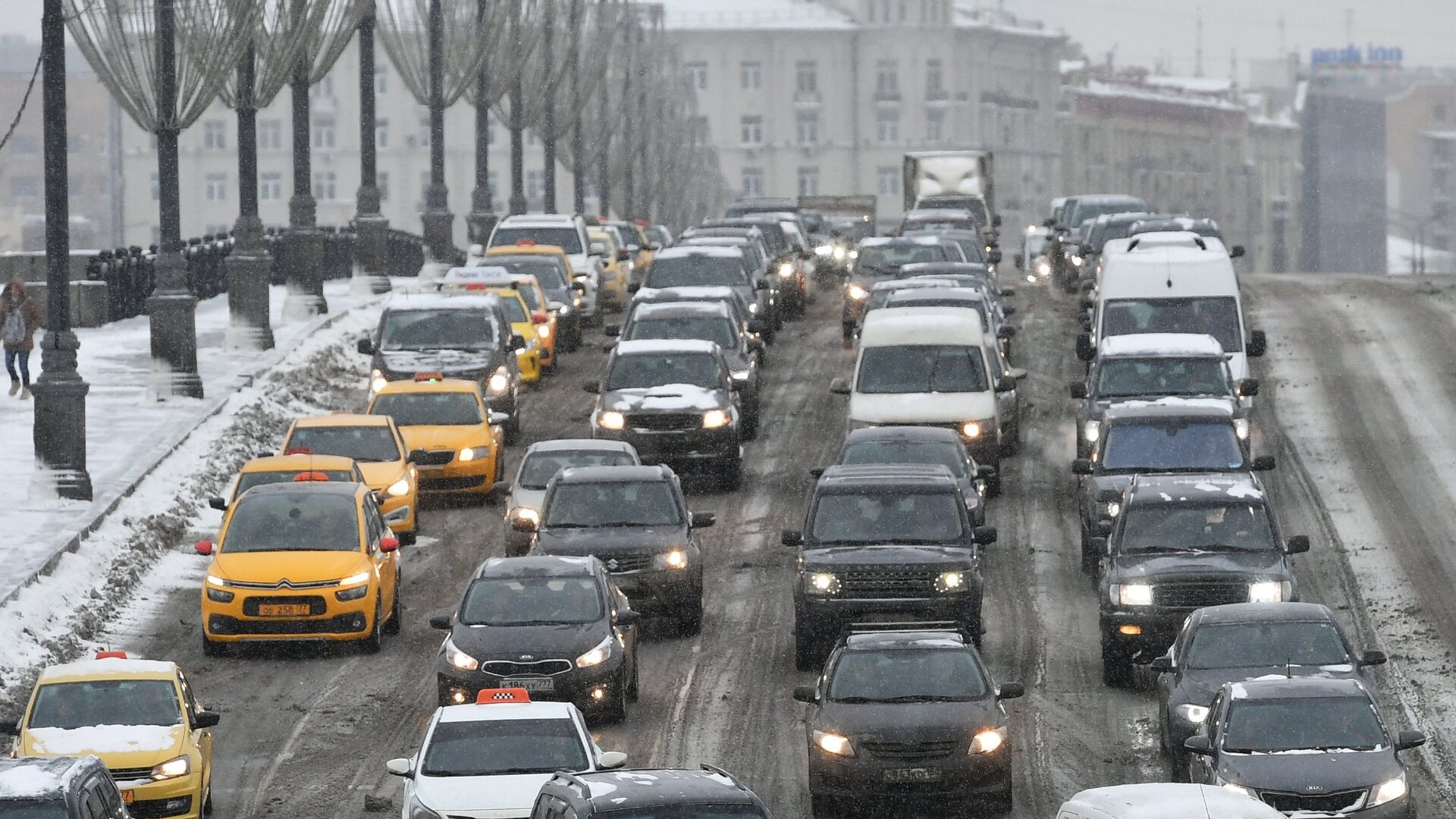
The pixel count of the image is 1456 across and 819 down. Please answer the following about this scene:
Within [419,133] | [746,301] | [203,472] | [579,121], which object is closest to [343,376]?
[746,301]

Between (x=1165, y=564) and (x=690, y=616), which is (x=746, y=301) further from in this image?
(x=1165, y=564)

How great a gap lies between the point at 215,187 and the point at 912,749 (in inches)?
5822

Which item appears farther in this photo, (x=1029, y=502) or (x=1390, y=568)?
(x=1029, y=502)

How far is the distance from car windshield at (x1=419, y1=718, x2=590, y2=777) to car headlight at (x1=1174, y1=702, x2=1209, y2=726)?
4528 mm

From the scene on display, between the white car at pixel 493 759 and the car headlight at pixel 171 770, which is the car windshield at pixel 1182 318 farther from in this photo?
the car headlight at pixel 171 770

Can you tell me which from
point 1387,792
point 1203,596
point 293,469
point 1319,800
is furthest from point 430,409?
point 1387,792

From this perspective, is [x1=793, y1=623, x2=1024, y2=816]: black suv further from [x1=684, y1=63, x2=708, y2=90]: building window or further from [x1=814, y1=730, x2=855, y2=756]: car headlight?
[x1=684, y1=63, x2=708, y2=90]: building window

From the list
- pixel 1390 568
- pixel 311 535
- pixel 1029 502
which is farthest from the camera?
pixel 1029 502

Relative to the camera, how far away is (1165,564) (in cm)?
2119

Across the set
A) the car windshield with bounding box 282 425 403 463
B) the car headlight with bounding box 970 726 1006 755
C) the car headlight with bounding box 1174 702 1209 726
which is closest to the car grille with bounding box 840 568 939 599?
the car headlight with bounding box 1174 702 1209 726

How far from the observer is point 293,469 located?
84.9 ft

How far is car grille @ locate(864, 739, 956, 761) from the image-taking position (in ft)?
55.5

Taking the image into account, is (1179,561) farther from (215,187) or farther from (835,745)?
(215,187)

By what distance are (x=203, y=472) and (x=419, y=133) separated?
428 ft
